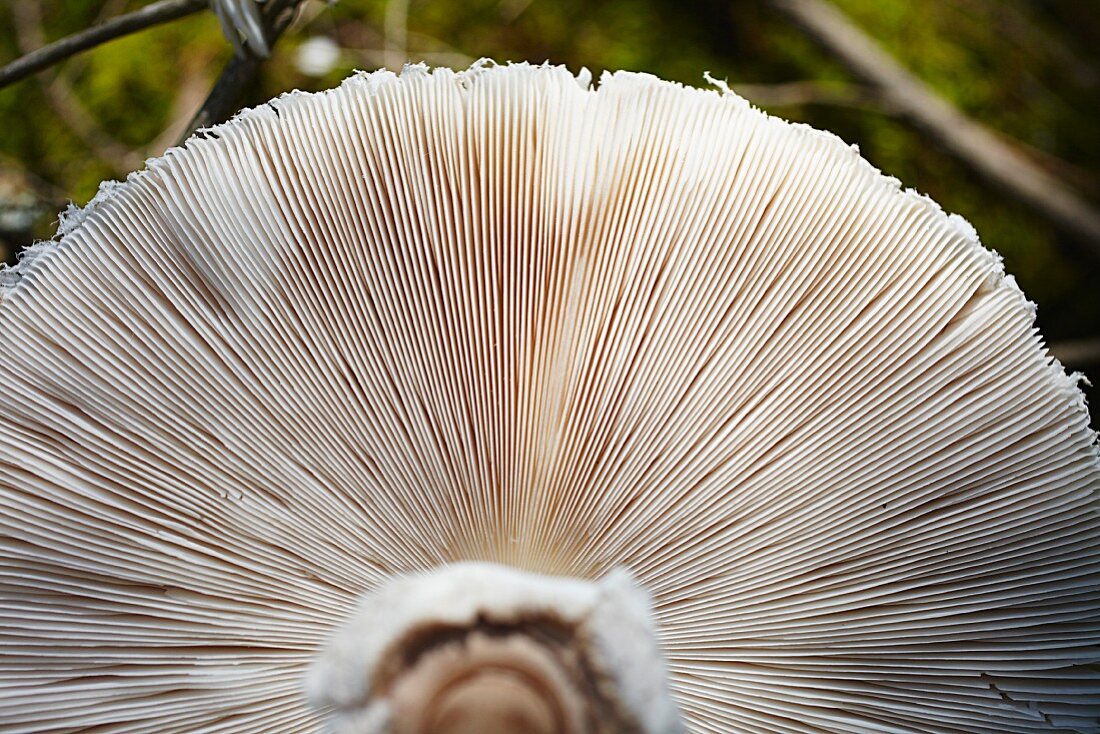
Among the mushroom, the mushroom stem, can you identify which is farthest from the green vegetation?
the mushroom stem

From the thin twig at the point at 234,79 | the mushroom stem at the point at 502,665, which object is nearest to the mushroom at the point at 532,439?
the mushroom stem at the point at 502,665

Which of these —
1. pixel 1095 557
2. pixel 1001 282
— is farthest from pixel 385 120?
pixel 1095 557

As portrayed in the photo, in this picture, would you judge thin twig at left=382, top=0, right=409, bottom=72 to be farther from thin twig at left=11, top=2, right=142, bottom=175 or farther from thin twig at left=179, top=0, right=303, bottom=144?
thin twig at left=11, top=2, right=142, bottom=175

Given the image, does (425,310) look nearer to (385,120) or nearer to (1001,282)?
(385,120)

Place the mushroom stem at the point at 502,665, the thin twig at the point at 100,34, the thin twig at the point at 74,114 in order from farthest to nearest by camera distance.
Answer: the thin twig at the point at 74,114 → the thin twig at the point at 100,34 → the mushroom stem at the point at 502,665

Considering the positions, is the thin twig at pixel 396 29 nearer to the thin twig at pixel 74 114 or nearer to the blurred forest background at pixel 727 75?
the blurred forest background at pixel 727 75

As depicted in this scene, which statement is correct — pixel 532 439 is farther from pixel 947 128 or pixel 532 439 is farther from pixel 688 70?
pixel 947 128

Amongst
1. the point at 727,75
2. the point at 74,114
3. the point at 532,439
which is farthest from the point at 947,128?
the point at 74,114
